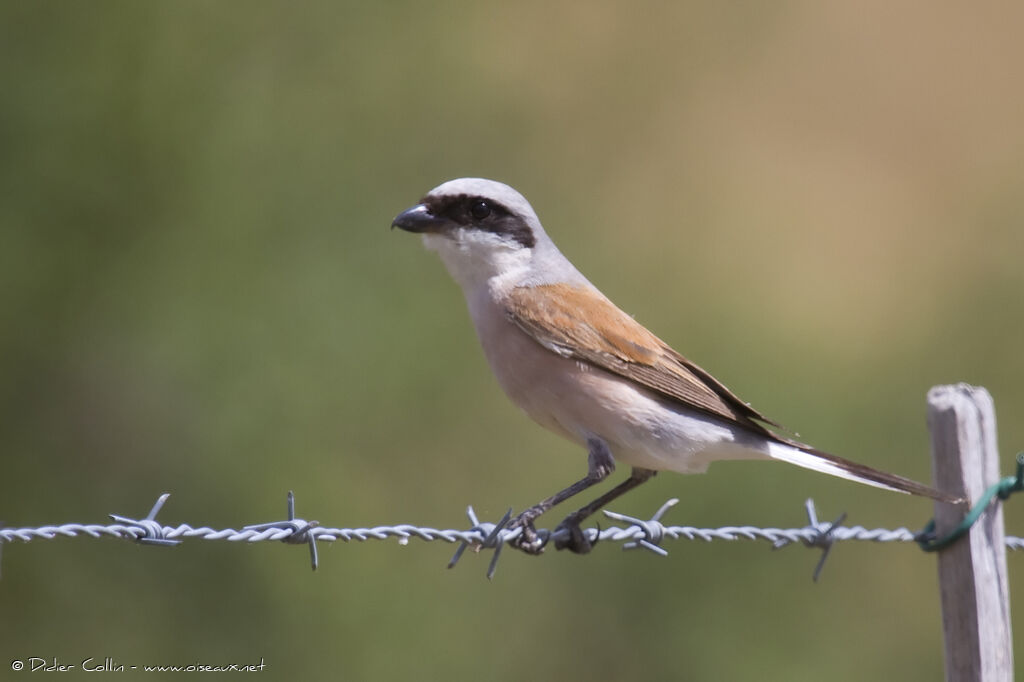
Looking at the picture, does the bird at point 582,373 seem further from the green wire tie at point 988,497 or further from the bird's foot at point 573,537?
the green wire tie at point 988,497

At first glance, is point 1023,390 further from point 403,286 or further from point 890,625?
point 403,286

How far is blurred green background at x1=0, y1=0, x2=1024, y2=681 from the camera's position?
5.31 metres

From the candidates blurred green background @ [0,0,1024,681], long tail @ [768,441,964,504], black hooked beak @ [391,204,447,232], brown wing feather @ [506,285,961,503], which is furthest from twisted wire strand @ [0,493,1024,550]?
blurred green background @ [0,0,1024,681]

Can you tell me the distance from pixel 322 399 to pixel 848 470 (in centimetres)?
296

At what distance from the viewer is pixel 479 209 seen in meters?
3.82

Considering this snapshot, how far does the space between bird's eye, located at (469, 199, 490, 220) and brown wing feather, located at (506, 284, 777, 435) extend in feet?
0.96

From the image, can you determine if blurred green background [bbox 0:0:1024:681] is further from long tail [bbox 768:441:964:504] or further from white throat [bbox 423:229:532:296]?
long tail [bbox 768:441:964:504]

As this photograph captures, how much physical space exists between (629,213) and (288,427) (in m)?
3.34

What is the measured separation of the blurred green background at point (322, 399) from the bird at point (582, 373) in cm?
198

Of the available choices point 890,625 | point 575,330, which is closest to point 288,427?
point 575,330

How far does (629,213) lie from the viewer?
796cm

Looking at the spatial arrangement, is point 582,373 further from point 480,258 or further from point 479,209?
point 479,209

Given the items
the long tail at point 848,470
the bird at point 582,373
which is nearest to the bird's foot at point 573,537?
the bird at point 582,373

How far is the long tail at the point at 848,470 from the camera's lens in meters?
3.01
